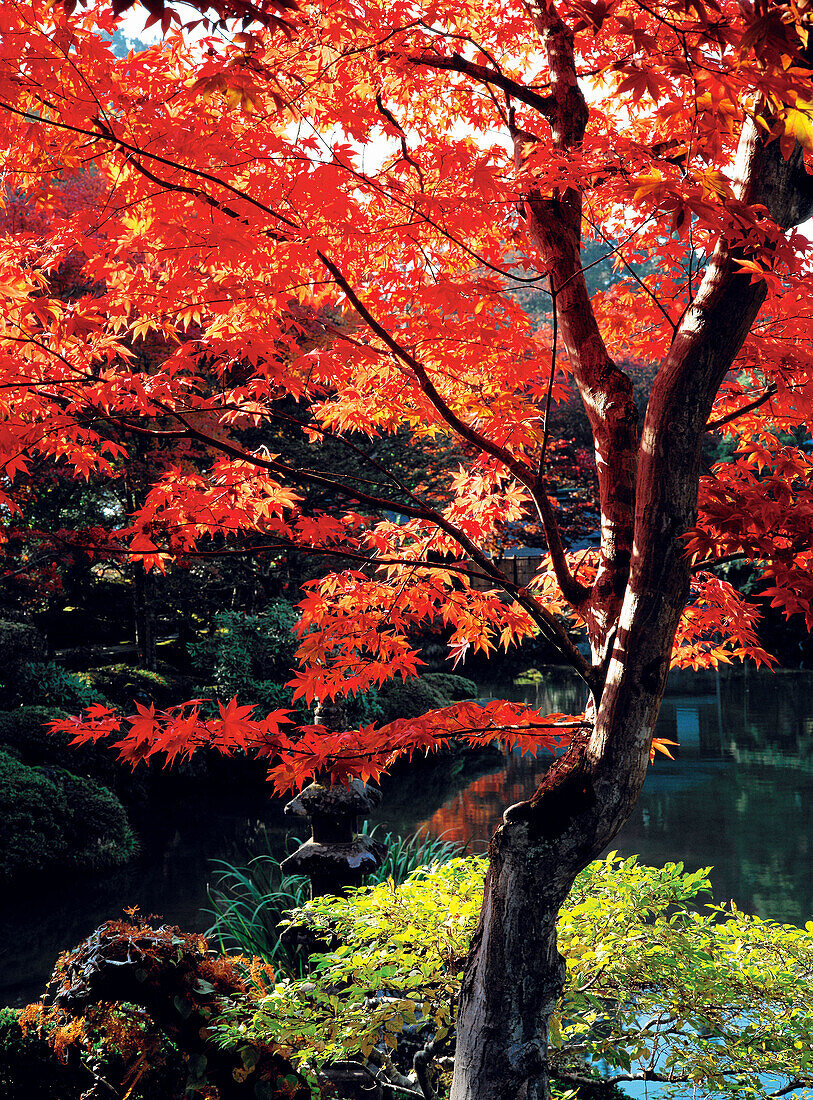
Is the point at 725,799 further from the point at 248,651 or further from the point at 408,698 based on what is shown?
the point at 248,651

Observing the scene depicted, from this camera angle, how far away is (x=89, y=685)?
9555 mm

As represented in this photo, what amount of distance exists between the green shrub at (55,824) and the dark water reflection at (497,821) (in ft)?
0.68

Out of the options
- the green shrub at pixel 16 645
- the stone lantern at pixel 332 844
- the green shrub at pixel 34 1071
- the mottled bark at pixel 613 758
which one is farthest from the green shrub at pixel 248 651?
the mottled bark at pixel 613 758

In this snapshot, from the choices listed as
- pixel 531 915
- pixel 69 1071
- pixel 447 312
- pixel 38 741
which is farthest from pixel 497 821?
pixel 447 312

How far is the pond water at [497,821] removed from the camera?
21.3 ft

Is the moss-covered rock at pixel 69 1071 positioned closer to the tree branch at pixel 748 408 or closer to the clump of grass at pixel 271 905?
the clump of grass at pixel 271 905

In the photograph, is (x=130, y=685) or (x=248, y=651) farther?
(x=248, y=651)

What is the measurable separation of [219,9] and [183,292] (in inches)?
48.6

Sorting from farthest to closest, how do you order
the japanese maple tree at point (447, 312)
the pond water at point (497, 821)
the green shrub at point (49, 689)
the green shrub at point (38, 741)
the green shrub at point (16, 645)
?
the green shrub at point (49, 689) → the green shrub at point (16, 645) → the green shrub at point (38, 741) → the pond water at point (497, 821) → the japanese maple tree at point (447, 312)

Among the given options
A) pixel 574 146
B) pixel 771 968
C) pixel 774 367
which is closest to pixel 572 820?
pixel 771 968

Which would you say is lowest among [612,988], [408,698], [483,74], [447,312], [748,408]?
[612,988]

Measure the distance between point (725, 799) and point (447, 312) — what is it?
771cm

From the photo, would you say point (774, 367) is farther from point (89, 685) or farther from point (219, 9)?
point (89, 685)

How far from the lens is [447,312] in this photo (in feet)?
10.1
